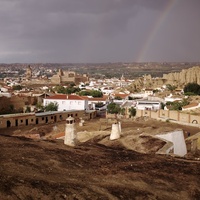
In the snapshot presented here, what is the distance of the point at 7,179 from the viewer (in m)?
7.71

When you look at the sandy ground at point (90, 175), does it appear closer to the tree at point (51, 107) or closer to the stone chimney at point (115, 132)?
the stone chimney at point (115, 132)

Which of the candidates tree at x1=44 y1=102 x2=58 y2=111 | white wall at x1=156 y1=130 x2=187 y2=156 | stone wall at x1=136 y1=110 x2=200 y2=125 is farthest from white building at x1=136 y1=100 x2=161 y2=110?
white wall at x1=156 y1=130 x2=187 y2=156

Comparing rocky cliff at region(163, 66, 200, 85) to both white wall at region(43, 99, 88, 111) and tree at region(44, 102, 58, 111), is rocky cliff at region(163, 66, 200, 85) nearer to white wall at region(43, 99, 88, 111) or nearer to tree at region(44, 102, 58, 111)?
white wall at region(43, 99, 88, 111)

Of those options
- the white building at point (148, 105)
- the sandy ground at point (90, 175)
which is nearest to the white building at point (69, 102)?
the white building at point (148, 105)

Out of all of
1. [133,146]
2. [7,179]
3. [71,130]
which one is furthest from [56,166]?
[133,146]

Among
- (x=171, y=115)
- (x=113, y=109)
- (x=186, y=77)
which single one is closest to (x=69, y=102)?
(x=113, y=109)

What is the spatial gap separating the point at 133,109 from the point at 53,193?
132ft

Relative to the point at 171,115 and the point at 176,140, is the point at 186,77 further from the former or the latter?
the point at 176,140

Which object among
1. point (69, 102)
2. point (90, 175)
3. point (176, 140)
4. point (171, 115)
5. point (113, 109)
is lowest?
point (113, 109)

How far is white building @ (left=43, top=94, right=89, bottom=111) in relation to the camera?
48.8 meters

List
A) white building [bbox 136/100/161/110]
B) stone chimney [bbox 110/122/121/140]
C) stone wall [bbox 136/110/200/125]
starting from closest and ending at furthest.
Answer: stone chimney [bbox 110/122/121/140], stone wall [bbox 136/110/200/125], white building [bbox 136/100/161/110]

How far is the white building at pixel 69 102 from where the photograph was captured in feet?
160

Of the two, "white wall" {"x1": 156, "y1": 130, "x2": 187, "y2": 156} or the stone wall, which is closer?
"white wall" {"x1": 156, "y1": 130, "x2": 187, "y2": 156}

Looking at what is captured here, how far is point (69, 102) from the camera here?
49.2 meters
